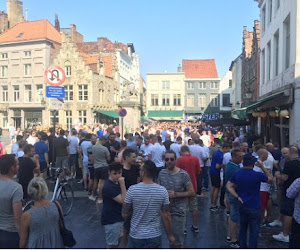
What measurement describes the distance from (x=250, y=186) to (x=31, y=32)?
126 ft

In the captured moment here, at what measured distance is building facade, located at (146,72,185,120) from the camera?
196ft

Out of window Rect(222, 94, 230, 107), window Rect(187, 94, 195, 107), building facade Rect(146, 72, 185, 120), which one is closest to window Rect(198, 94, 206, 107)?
window Rect(187, 94, 195, 107)

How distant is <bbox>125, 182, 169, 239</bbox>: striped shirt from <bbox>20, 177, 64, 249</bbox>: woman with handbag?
867mm

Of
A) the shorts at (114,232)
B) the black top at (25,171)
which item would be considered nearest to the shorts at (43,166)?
the black top at (25,171)

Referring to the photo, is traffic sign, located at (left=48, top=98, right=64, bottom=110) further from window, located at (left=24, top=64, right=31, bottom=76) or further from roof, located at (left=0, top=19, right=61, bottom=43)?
window, located at (left=24, top=64, right=31, bottom=76)

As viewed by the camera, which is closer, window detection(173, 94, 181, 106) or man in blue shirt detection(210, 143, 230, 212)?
man in blue shirt detection(210, 143, 230, 212)

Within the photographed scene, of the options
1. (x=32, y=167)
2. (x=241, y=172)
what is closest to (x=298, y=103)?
(x=241, y=172)

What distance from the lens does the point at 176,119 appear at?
59.1m

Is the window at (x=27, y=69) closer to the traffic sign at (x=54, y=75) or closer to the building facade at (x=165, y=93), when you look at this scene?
the building facade at (x=165, y=93)

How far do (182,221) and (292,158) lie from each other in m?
2.59

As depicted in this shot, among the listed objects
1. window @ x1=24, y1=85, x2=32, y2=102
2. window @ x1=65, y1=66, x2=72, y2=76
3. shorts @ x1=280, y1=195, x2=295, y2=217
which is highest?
window @ x1=65, y1=66, x2=72, y2=76

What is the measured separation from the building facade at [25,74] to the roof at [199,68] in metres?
29.5

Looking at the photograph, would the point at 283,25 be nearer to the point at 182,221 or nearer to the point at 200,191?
the point at 200,191

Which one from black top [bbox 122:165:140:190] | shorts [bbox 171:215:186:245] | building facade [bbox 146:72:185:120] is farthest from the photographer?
building facade [bbox 146:72:185:120]
